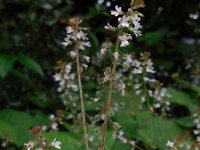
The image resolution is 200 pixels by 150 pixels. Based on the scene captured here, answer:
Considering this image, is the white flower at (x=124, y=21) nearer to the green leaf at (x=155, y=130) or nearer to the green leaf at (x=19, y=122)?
the green leaf at (x=155, y=130)

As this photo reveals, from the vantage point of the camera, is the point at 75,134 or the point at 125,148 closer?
the point at 125,148

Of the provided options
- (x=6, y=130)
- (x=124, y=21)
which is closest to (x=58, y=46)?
(x=6, y=130)

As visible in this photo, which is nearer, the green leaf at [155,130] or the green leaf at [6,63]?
the green leaf at [155,130]

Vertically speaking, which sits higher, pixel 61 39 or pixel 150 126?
pixel 61 39

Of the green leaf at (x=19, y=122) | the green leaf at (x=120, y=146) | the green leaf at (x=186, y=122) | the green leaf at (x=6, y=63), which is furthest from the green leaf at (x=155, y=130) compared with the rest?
the green leaf at (x=6, y=63)

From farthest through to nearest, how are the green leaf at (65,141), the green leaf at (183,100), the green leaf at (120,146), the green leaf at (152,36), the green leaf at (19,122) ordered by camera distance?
the green leaf at (152,36) → the green leaf at (183,100) → the green leaf at (19,122) → the green leaf at (120,146) → the green leaf at (65,141)

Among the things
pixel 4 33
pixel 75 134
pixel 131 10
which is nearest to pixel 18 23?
pixel 4 33

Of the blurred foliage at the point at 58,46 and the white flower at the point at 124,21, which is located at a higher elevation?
the blurred foliage at the point at 58,46

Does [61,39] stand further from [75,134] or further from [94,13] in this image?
[75,134]

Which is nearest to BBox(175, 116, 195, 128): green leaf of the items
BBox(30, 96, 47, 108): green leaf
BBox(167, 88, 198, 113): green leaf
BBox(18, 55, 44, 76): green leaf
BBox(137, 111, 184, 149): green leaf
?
BBox(137, 111, 184, 149): green leaf
